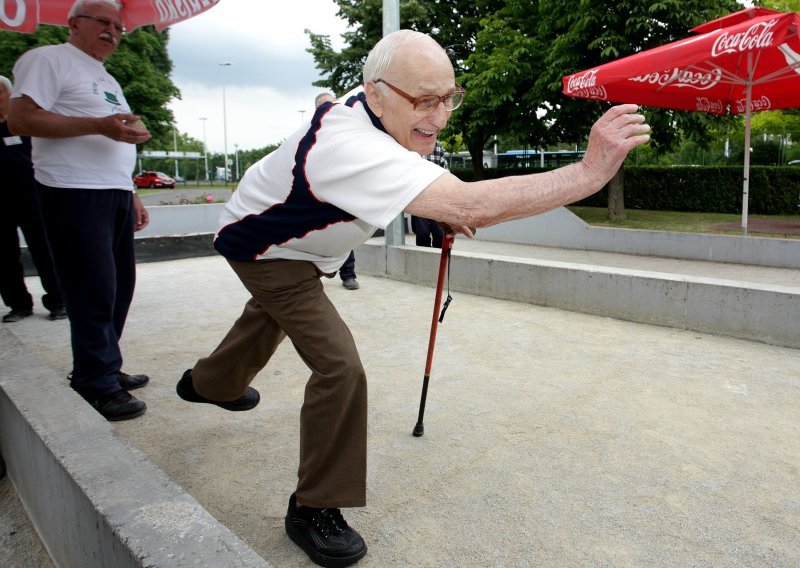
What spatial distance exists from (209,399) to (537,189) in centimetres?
178

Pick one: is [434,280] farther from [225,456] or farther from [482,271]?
[225,456]

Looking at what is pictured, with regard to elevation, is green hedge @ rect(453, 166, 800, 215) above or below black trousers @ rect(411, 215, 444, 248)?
above

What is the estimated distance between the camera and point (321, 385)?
1977 millimetres

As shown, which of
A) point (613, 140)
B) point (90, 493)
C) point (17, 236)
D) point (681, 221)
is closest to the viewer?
point (613, 140)

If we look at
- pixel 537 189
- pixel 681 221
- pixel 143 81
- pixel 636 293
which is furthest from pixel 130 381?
pixel 143 81

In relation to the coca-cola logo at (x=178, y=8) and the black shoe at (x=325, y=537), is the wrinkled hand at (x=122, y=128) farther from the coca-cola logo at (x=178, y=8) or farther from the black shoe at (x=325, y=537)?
the black shoe at (x=325, y=537)

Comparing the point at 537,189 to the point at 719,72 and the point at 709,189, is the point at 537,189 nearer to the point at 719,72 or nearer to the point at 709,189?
the point at 719,72

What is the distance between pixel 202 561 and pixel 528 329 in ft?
12.4

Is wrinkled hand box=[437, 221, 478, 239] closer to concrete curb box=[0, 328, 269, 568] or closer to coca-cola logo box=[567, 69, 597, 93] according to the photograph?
concrete curb box=[0, 328, 269, 568]

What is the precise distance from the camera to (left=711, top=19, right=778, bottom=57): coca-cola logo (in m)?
6.60

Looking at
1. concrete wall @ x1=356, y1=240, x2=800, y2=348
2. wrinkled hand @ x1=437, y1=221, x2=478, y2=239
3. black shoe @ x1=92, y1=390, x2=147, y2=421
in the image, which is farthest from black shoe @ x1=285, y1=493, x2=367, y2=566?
concrete wall @ x1=356, y1=240, x2=800, y2=348

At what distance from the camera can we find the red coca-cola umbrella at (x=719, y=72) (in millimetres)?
6777

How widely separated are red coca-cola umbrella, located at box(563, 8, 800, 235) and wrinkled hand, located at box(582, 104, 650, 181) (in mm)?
6330

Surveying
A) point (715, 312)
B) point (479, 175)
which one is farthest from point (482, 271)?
point (479, 175)
